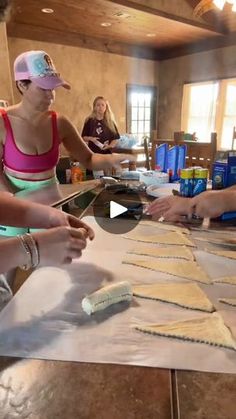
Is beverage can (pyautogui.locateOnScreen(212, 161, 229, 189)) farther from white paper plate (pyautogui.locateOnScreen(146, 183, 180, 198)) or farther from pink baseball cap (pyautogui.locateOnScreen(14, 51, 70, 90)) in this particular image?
pink baseball cap (pyautogui.locateOnScreen(14, 51, 70, 90))

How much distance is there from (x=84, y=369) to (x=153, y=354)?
0.12 meters

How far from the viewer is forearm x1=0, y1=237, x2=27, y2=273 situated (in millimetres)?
606

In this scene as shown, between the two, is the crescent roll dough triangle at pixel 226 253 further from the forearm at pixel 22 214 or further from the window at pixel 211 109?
the window at pixel 211 109

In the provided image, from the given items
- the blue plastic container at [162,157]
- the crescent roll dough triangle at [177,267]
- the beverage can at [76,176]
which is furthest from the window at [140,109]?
the crescent roll dough triangle at [177,267]

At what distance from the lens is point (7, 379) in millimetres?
459

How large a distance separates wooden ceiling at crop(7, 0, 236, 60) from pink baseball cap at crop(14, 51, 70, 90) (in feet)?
9.14

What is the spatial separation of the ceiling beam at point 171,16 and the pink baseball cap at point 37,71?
2797 mm

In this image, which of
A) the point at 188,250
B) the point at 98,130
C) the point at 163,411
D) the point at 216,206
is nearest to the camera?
the point at 163,411

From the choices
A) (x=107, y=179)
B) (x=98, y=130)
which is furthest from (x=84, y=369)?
(x=98, y=130)

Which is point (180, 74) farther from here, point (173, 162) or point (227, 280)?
point (227, 280)

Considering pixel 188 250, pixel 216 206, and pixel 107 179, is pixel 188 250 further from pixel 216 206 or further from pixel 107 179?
pixel 107 179

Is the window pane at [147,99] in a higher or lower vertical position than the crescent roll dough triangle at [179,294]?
higher
